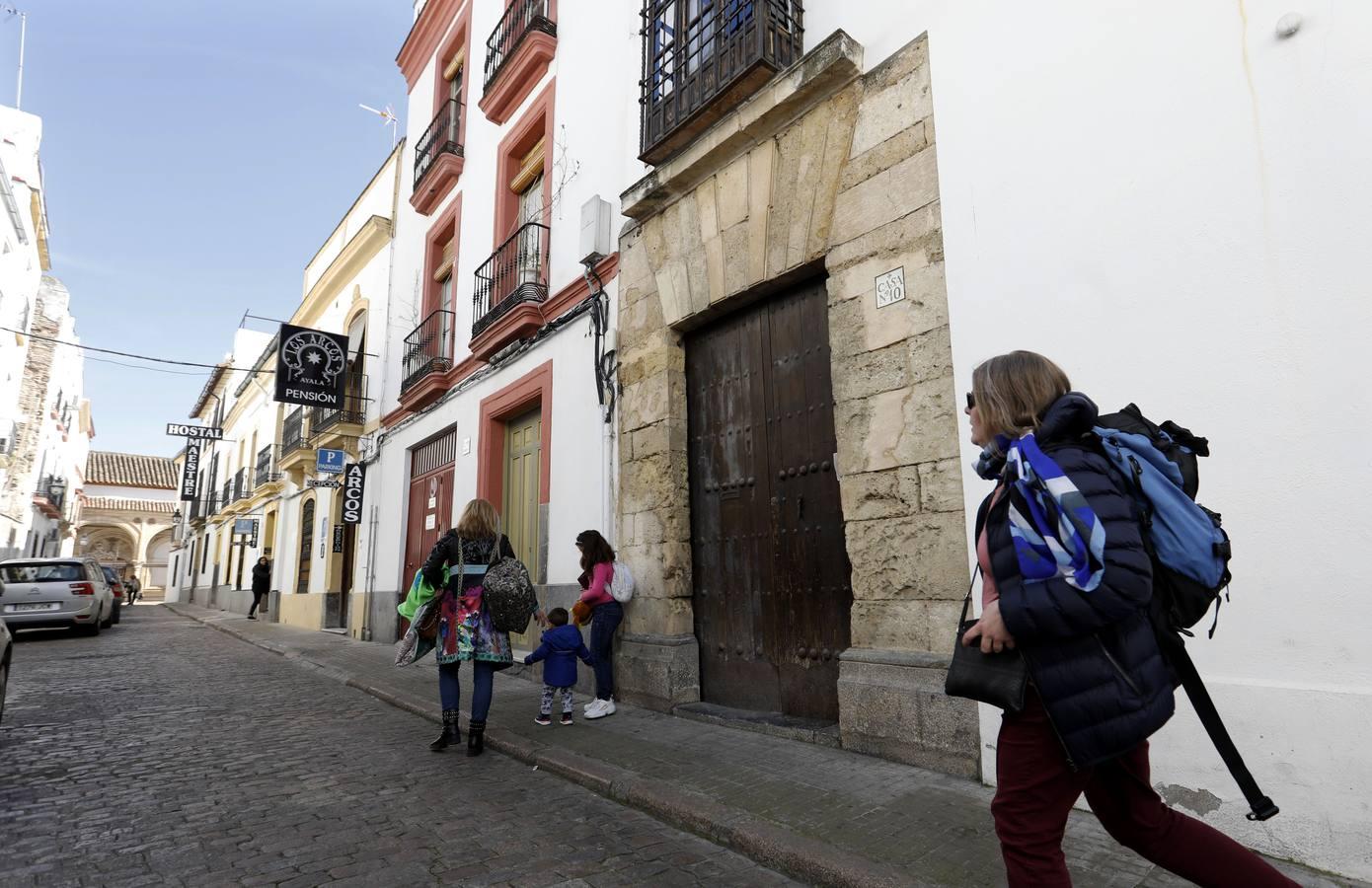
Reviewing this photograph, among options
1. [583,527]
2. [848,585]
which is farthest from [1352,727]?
[583,527]

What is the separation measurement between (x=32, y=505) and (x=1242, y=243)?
33.9 meters

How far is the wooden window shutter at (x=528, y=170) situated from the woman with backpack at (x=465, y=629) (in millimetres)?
5677

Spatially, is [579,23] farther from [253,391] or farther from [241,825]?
[253,391]

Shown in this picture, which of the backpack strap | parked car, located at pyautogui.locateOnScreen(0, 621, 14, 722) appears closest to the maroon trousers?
the backpack strap

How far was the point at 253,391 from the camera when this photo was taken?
933 inches

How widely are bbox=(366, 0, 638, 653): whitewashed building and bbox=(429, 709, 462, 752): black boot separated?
2.19m

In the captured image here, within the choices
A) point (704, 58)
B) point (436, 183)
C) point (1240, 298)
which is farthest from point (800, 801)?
point (436, 183)

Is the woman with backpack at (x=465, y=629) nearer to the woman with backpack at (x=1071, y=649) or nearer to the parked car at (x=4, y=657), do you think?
the parked car at (x=4, y=657)

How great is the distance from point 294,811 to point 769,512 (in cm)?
317

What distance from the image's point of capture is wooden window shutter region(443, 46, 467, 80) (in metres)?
11.5

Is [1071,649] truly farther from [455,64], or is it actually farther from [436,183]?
[455,64]

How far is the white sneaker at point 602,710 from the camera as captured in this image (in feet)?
17.6

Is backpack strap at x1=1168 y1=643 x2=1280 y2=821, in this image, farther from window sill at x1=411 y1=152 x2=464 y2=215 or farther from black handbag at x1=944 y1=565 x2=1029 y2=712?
window sill at x1=411 y1=152 x2=464 y2=215

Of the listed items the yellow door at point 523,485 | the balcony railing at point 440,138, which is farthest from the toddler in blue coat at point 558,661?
the balcony railing at point 440,138
